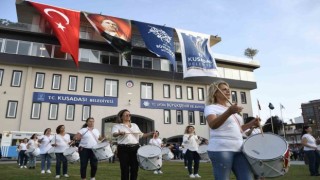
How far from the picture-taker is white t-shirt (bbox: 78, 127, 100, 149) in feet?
30.6

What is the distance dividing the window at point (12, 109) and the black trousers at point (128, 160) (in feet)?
94.1

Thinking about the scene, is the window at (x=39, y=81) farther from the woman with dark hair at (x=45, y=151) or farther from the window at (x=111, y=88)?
the woman with dark hair at (x=45, y=151)

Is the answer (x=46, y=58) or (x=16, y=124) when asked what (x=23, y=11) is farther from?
(x=16, y=124)

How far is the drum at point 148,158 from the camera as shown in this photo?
8.69 meters

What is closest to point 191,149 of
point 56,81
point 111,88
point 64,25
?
point 64,25

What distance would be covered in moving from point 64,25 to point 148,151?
25649mm

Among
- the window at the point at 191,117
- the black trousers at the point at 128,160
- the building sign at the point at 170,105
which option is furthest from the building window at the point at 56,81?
the black trousers at the point at 128,160

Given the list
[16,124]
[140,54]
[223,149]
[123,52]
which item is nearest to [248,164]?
[223,149]

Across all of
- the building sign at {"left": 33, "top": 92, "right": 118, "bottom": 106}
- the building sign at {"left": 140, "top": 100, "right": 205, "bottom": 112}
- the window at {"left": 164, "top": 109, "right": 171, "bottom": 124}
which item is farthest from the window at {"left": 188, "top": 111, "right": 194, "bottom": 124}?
the building sign at {"left": 33, "top": 92, "right": 118, "bottom": 106}

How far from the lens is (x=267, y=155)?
3.84 m

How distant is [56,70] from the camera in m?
33.9

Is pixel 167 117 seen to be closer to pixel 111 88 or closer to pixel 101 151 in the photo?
pixel 111 88

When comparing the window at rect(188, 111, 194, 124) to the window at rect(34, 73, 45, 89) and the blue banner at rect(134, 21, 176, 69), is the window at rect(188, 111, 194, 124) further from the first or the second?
the window at rect(34, 73, 45, 89)

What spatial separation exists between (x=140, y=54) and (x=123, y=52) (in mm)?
6179
